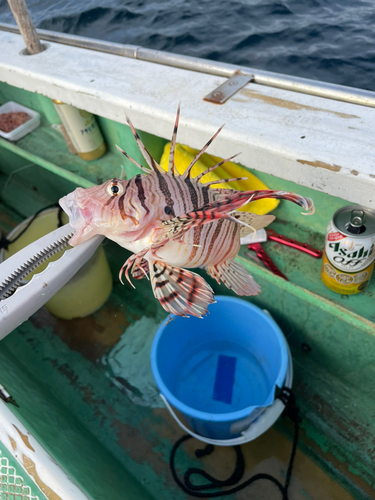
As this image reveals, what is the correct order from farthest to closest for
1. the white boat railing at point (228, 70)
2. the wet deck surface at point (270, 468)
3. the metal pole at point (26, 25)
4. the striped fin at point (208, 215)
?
Result: the wet deck surface at point (270, 468)
the metal pole at point (26, 25)
the white boat railing at point (228, 70)
the striped fin at point (208, 215)

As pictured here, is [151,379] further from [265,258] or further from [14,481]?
[14,481]

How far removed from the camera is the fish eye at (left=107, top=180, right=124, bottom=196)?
882 millimetres

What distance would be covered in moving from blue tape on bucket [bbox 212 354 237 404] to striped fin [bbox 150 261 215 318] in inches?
63.7

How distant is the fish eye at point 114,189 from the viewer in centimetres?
88

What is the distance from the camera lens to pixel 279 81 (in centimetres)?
165

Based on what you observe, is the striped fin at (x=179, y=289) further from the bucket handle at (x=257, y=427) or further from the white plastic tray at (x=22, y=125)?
the white plastic tray at (x=22, y=125)

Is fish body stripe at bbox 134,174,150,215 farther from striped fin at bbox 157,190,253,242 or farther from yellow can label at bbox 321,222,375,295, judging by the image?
yellow can label at bbox 321,222,375,295

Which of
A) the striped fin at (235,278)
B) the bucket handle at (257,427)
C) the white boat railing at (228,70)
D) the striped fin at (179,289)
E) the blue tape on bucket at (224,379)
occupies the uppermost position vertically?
the white boat railing at (228,70)

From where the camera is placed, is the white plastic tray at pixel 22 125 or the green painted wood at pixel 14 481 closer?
the green painted wood at pixel 14 481

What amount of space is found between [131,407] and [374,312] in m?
1.66

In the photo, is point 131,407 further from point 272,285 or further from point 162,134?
point 162,134

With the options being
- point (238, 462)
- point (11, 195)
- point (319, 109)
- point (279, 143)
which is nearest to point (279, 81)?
point (319, 109)

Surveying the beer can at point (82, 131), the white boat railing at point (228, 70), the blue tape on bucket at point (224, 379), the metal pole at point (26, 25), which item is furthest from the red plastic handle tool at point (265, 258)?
the metal pole at point (26, 25)

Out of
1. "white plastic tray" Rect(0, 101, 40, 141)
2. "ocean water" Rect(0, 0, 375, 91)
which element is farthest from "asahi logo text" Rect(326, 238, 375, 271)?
"ocean water" Rect(0, 0, 375, 91)
